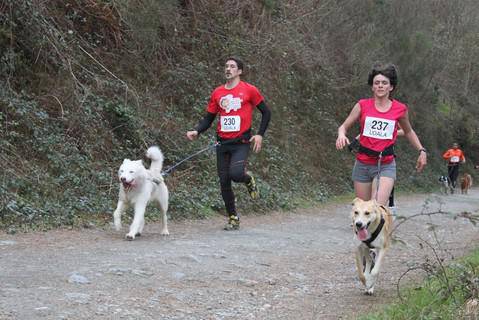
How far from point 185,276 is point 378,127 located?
90.4 inches

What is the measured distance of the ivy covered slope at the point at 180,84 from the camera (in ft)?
31.5

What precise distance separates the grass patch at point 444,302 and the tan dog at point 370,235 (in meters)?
0.65

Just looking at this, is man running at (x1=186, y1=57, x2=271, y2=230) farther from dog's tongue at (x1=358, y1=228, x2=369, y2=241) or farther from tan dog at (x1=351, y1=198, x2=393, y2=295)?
dog's tongue at (x1=358, y1=228, x2=369, y2=241)

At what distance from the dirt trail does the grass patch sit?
0.38 meters

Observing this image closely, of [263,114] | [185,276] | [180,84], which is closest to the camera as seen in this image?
[185,276]

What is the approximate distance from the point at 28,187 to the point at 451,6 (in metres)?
23.2

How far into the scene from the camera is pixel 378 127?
6.03m

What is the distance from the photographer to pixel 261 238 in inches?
333

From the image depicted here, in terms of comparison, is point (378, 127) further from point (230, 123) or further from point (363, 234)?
point (230, 123)

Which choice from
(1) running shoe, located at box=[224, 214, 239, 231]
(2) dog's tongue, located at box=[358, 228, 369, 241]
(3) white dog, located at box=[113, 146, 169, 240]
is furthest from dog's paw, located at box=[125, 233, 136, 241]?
(2) dog's tongue, located at box=[358, 228, 369, 241]

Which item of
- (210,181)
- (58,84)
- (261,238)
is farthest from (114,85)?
(261,238)

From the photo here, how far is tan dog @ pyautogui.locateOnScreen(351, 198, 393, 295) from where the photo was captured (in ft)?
17.3

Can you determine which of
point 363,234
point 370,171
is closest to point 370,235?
point 363,234

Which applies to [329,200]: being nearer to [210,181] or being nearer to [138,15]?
[210,181]
